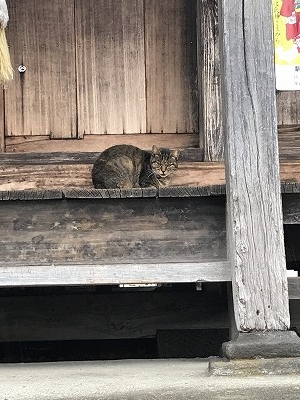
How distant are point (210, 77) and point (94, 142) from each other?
3.33ft

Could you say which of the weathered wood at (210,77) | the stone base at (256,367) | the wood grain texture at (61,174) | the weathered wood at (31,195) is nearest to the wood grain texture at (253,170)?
the stone base at (256,367)

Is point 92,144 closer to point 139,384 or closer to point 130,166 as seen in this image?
point 130,166

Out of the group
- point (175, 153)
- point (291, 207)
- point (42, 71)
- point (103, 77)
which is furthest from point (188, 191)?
point (42, 71)

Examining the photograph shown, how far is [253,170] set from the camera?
4590 mm

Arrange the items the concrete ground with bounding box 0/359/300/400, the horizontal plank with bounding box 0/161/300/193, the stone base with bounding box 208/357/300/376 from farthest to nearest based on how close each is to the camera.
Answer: the horizontal plank with bounding box 0/161/300/193 < the stone base with bounding box 208/357/300/376 < the concrete ground with bounding box 0/359/300/400

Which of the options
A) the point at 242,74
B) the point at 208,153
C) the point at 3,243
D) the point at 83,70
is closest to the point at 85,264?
the point at 3,243

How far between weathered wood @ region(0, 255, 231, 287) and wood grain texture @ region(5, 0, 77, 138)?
191 centimetres

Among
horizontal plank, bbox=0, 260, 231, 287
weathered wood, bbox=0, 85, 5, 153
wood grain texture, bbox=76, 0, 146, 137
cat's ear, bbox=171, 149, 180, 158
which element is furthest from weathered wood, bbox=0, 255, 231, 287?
wood grain texture, bbox=76, 0, 146, 137

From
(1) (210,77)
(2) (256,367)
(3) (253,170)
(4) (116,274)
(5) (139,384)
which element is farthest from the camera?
(1) (210,77)

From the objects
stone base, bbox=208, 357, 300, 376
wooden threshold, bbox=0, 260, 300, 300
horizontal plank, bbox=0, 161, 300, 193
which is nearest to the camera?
stone base, bbox=208, 357, 300, 376

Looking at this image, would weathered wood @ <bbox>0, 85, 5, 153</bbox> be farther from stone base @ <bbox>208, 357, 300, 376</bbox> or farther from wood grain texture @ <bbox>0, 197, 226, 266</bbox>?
stone base @ <bbox>208, 357, 300, 376</bbox>

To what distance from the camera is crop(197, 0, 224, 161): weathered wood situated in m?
6.12

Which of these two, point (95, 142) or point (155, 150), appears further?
point (95, 142)

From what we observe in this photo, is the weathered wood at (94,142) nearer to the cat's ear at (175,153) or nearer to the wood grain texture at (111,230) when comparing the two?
the cat's ear at (175,153)
